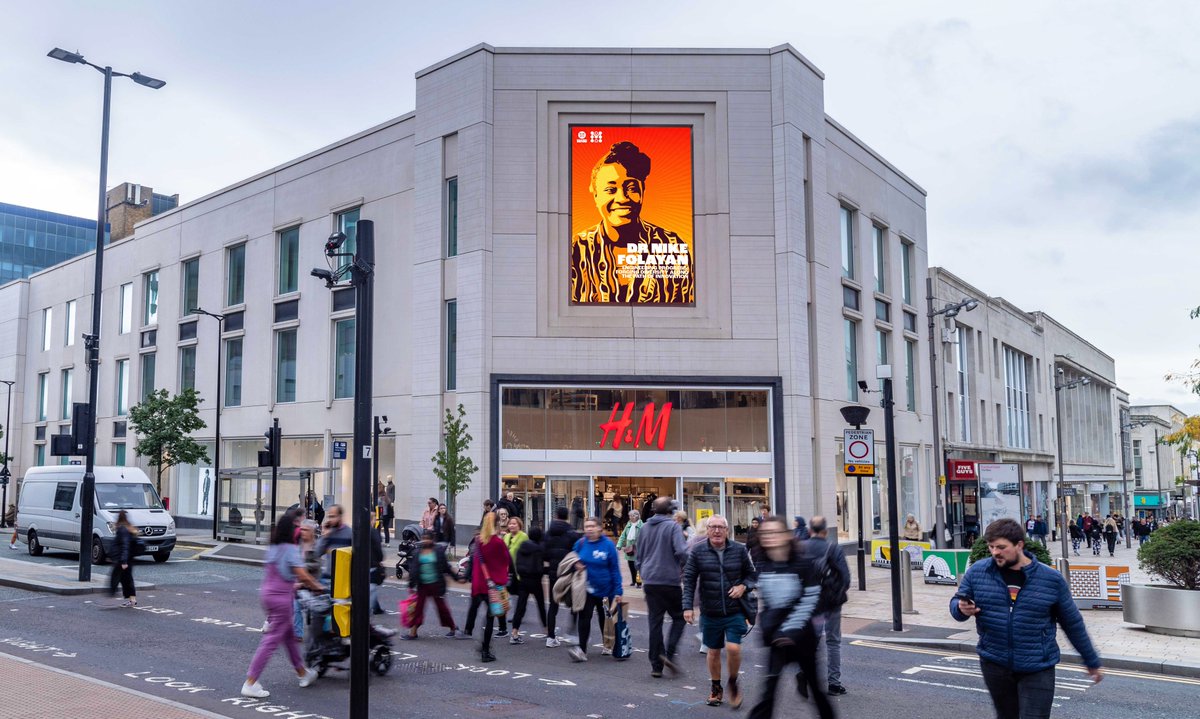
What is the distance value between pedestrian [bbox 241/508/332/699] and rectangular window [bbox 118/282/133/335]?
43.3 m

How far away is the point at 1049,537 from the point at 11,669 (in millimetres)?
55162

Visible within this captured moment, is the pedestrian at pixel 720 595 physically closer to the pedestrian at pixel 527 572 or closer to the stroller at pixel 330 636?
the stroller at pixel 330 636

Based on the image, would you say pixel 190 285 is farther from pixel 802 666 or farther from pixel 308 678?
pixel 802 666

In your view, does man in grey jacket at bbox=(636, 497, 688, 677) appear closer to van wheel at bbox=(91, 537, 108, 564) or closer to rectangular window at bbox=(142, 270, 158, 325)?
van wheel at bbox=(91, 537, 108, 564)

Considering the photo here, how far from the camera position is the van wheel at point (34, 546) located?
2723 centimetres

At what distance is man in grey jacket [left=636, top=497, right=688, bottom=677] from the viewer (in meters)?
11.1

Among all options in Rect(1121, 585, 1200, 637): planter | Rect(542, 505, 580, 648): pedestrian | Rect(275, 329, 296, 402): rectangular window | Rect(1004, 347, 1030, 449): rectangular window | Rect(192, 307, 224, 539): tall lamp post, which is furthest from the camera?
Rect(1004, 347, 1030, 449): rectangular window

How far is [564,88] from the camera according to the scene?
31406mm

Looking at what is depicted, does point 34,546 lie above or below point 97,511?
below

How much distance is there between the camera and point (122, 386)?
49.0 metres

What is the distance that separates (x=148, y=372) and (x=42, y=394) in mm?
16415

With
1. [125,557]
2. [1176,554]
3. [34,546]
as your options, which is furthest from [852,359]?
[34,546]

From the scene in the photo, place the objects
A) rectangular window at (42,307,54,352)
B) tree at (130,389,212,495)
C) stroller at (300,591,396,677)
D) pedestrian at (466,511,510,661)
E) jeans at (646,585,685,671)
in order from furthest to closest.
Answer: rectangular window at (42,307,54,352)
tree at (130,389,212,495)
pedestrian at (466,511,510,661)
jeans at (646,585,685,671)
stroller at (300,591,396,677)

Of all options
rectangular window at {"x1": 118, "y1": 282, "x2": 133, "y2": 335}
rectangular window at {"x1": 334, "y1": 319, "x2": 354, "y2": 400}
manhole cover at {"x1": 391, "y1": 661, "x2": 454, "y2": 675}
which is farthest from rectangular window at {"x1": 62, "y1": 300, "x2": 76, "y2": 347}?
manhole cover at {"x1": 391, "y1": 661, "x2": 454, "y2": 675}
